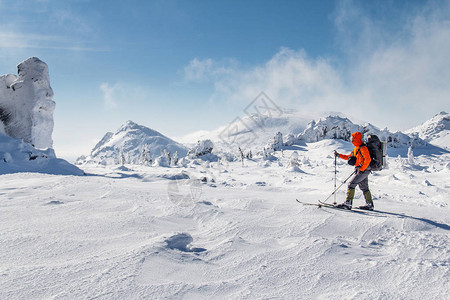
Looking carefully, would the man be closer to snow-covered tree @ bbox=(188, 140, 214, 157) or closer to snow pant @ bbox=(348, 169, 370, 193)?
snow pant @ bbox=(348, 169, 370, 193)

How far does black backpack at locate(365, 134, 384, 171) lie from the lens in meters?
5.82

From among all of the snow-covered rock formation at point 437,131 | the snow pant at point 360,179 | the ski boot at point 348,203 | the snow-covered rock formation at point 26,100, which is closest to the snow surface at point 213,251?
the ski boot at point 348,203

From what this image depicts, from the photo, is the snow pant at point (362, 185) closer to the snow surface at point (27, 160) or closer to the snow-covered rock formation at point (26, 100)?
the snow surface at point (27, 160)

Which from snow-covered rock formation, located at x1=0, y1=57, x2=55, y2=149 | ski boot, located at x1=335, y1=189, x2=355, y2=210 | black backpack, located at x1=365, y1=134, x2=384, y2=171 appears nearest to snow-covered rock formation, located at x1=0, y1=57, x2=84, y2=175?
snow-covered rock formation, located at x1=0, y1=57, x2=55, y2=149

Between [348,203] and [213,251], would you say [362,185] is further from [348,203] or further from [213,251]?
[213,251]

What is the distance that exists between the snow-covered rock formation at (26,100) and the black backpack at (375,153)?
19553 mm

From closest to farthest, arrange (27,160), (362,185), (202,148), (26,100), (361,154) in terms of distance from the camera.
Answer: (361,154) → (362,185) → (27,160) → (26,100) → (202,148)

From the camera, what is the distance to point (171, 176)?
1197 centimetres

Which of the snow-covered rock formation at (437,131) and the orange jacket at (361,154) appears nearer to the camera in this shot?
the orange jacket at (361,154)

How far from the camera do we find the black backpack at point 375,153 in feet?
19.1

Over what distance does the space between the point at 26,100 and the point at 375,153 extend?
20177mm

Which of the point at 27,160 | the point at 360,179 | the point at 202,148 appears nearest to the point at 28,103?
the point at 27,160

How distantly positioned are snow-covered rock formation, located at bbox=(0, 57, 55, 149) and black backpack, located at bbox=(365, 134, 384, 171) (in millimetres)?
19553

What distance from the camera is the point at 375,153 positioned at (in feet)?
19.3
